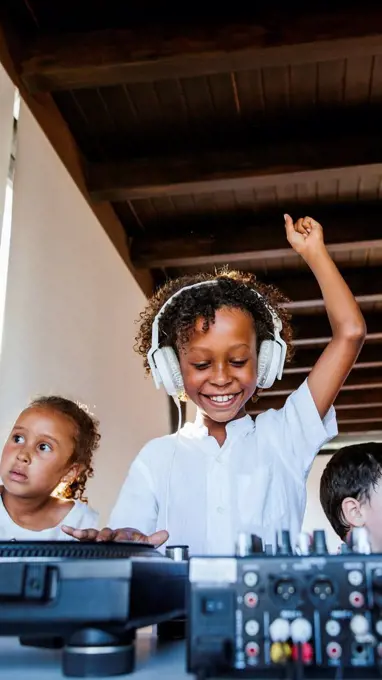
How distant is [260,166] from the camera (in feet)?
8.59

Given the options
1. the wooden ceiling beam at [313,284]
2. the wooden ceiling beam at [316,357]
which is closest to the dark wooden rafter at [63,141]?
the wooden ceiling beam at [313,284]

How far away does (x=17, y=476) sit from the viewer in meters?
1.37

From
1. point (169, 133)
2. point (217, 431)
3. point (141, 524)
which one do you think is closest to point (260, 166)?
point (169, 133)

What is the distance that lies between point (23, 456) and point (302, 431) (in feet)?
1.96

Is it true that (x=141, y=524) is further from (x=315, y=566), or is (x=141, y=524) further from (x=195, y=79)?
(x=195, y=79)

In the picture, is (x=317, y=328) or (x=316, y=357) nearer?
(x=317, y=328)

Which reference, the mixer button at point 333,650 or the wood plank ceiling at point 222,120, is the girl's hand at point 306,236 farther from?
the wood plank ceiling at point 222,120

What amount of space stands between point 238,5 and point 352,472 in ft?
5.04

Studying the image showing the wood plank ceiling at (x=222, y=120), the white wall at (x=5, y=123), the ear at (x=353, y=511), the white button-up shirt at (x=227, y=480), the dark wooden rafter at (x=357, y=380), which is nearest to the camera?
the white button-up shirt at (x=227, y=480)

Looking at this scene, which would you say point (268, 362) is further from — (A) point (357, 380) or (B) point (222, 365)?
(A) point (357, 380)

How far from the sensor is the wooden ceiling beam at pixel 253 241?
3102 mm

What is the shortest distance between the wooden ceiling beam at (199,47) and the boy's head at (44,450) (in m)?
1.13

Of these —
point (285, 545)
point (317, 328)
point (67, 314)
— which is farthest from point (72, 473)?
point (317, 328)

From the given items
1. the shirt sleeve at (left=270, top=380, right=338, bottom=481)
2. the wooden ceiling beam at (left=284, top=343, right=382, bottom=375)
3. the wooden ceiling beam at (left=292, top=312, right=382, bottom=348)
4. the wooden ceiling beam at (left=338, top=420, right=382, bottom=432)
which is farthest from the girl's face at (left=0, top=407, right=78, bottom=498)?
the wooden ceiling beam at (left=338, top=420, right=382, bottom=432)
